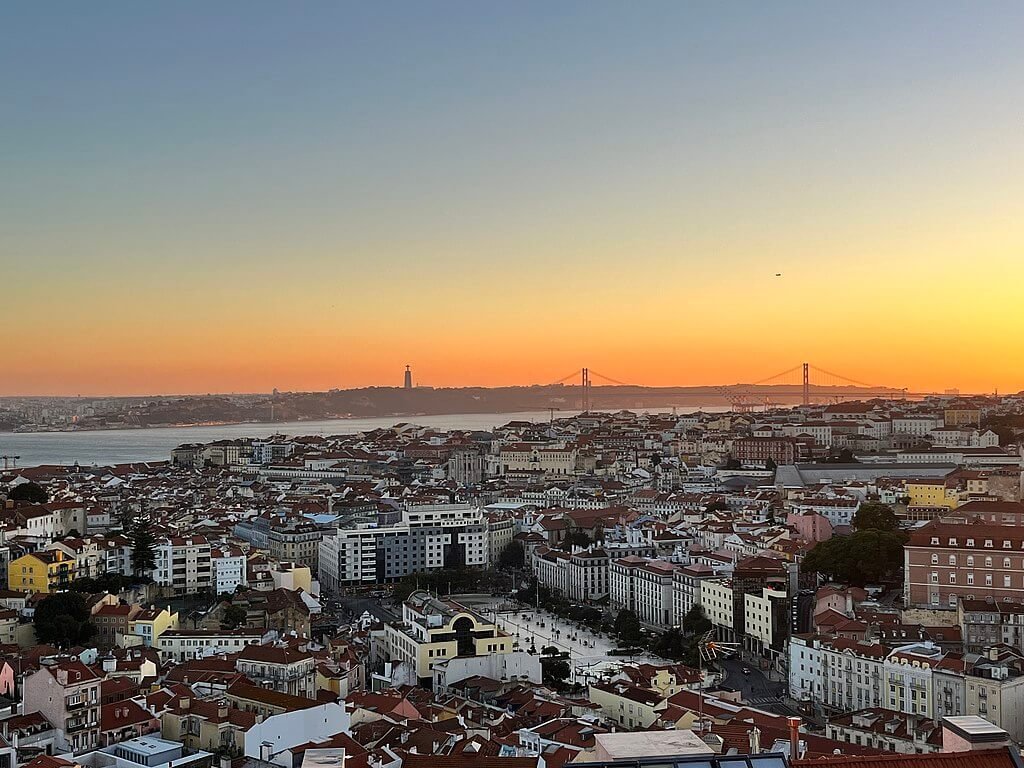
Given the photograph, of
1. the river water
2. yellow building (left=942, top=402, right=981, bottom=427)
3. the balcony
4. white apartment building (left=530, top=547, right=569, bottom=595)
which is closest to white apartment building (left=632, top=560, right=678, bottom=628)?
white apartment building (left=530, top=547, right=569, bottom=595)

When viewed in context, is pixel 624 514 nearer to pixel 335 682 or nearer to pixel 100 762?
pixel 335 682

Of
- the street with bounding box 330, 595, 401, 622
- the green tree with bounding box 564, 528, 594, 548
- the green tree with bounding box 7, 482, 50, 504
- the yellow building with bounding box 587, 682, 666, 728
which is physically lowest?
the street with bounding box 330, 595, 401, 622

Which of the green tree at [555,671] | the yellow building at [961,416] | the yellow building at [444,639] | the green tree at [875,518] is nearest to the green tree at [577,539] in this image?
the green tree at [875,518]

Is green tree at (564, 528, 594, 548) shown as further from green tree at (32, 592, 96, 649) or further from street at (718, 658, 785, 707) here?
green tree at (32, 592, 96, 649)

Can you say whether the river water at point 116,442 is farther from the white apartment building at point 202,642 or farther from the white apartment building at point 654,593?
the white apartment building at point 202,642

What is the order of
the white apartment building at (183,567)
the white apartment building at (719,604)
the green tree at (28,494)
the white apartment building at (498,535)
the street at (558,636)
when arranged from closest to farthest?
the street at (558,636)
the white apartment building at (719,604)
the white apartment building at (183,567)
the white apartment building at (498,535)
the green tree at (28,494)

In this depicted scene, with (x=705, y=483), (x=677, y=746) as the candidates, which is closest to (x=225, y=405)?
(x=705, y=483)
